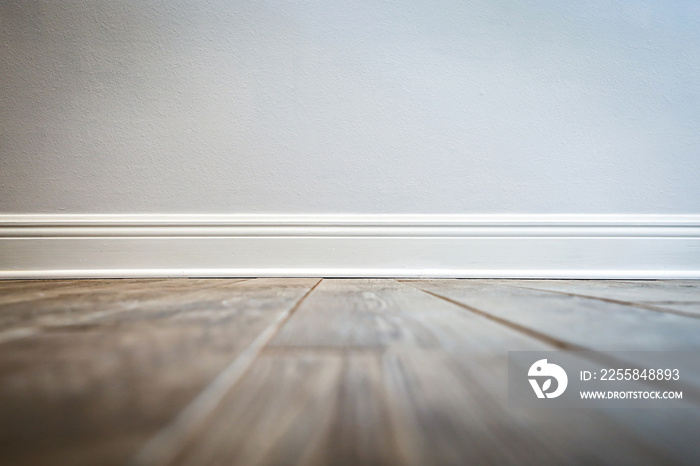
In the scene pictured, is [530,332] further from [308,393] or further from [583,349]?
[308,393]

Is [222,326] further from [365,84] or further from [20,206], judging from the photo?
[20,206]

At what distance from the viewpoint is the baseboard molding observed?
86 cm

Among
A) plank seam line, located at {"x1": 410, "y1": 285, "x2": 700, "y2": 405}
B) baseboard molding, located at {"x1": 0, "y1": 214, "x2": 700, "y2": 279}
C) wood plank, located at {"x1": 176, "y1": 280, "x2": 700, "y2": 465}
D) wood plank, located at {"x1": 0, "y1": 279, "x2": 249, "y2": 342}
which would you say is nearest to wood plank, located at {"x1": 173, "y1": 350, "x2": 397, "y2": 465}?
wood plank, located at {"x1": 176, "y1": 280, "x2": 700, "y2": 465}

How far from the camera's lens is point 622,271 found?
34.0 inches

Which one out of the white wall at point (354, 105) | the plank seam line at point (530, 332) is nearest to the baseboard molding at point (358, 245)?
the white wall at point (354, 105)

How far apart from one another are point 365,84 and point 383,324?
74cm

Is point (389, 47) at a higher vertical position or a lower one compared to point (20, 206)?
higher

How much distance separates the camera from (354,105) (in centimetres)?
89

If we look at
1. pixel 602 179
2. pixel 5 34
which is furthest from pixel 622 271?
pixel 5 34

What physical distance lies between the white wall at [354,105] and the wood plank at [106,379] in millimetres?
603

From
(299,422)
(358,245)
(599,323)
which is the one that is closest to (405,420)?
(299,422)

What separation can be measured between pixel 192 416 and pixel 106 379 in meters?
0.08

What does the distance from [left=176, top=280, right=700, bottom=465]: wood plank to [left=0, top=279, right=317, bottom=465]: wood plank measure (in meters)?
0.03

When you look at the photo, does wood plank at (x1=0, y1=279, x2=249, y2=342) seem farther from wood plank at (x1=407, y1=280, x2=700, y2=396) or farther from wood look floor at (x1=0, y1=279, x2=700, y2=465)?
wood plank at (x1=407, y1=280, x2=700, y2=396)
